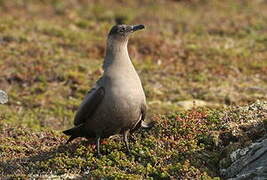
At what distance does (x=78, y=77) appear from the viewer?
1550 cm

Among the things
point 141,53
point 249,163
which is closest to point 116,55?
point 249,163

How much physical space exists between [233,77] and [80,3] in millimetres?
9603

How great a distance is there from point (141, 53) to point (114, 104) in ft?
30.9

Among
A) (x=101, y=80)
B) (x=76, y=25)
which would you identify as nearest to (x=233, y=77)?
(x=76, y=25)

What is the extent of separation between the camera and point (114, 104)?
8.45 meters

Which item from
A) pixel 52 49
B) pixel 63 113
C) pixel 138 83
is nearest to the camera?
pixel 138 83

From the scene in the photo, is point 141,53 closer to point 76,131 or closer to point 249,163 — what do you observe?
point 76,131

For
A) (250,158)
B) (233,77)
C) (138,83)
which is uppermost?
(138,83)

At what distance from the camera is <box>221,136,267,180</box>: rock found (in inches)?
276

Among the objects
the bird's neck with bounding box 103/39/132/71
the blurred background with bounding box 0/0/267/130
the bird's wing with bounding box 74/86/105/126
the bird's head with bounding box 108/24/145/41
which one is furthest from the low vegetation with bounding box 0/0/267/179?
the bird's head with bounding box 108/24/145/41

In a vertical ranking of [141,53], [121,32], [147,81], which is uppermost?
[121,32]

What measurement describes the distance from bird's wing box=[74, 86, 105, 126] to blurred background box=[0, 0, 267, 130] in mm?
3834

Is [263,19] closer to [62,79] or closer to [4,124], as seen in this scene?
[62,79]

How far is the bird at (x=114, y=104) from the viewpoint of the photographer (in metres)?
8.45
